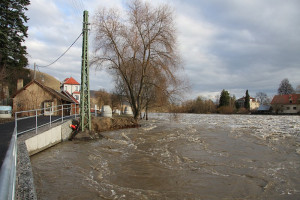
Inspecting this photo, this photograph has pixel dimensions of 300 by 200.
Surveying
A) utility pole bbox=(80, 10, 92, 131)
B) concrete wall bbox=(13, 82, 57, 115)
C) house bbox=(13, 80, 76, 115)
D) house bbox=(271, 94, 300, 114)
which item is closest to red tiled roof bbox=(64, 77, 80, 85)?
house bbox=(13, 80, 76, 115)

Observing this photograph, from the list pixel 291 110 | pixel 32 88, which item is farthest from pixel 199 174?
pixel 291 110

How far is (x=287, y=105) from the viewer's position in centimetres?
7256

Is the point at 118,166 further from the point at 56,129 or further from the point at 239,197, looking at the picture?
the point at 56,129

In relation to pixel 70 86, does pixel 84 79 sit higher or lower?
lower

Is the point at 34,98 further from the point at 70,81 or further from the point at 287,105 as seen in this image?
the point at 287,105

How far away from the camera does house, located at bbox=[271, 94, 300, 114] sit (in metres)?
70.8

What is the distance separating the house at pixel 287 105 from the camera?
232 ft

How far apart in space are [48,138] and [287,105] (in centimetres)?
7811

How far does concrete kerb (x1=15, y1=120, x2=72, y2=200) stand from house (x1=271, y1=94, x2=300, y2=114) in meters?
72.2

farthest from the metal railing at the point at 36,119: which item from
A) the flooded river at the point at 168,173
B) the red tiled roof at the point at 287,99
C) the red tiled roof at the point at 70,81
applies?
the red tiled roof at the point at 287,99

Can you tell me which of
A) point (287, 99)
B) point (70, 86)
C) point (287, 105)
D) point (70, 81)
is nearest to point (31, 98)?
point (70, 86)

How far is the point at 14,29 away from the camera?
28.2 meters

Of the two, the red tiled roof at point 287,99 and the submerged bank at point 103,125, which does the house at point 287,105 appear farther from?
the submerged bank at point 103,125

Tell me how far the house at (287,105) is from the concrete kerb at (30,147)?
72167 mm
